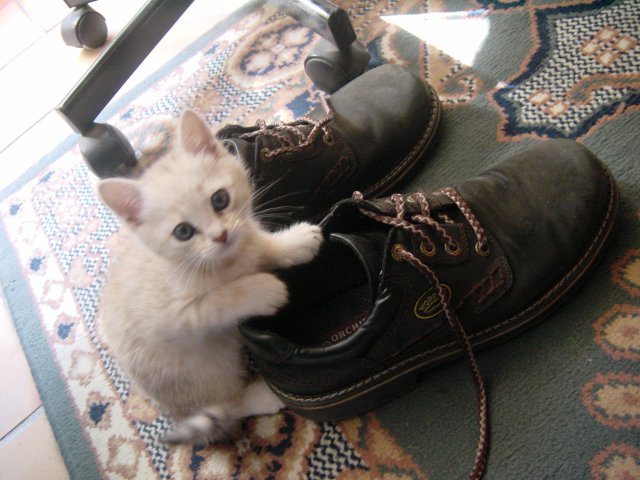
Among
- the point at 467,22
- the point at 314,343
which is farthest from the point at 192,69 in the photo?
the point at 314,343

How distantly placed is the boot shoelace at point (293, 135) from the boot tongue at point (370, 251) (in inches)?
10.8

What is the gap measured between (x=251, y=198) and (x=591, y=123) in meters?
0.65

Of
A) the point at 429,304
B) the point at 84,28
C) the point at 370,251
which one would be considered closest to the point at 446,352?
the point at 429,304

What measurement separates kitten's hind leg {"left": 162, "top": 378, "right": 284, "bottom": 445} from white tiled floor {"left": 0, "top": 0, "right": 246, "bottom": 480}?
1.13 feet

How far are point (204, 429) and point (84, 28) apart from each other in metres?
1.65

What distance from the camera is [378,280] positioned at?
677 millimetres

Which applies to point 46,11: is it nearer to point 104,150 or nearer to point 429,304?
point 104,150

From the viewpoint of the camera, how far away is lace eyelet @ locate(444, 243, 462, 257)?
709mm

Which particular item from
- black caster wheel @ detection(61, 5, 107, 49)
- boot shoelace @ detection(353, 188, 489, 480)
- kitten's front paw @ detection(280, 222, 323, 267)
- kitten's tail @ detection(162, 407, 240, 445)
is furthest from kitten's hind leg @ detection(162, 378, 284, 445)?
black caster wheel @ detection(61, 5, 107, 49)

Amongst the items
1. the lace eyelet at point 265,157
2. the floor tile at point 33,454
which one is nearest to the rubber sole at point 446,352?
the lace eyelet at point 265,157

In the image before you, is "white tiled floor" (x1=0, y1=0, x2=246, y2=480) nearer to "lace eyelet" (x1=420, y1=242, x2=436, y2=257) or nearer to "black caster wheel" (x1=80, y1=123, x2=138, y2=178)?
"black caster wheel" (x1=80, y1=123, x2=138, y2=178)

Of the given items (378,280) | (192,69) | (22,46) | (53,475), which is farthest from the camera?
(22,46)

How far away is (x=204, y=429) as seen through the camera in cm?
79

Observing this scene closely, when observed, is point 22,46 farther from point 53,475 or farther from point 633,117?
point 633,117
